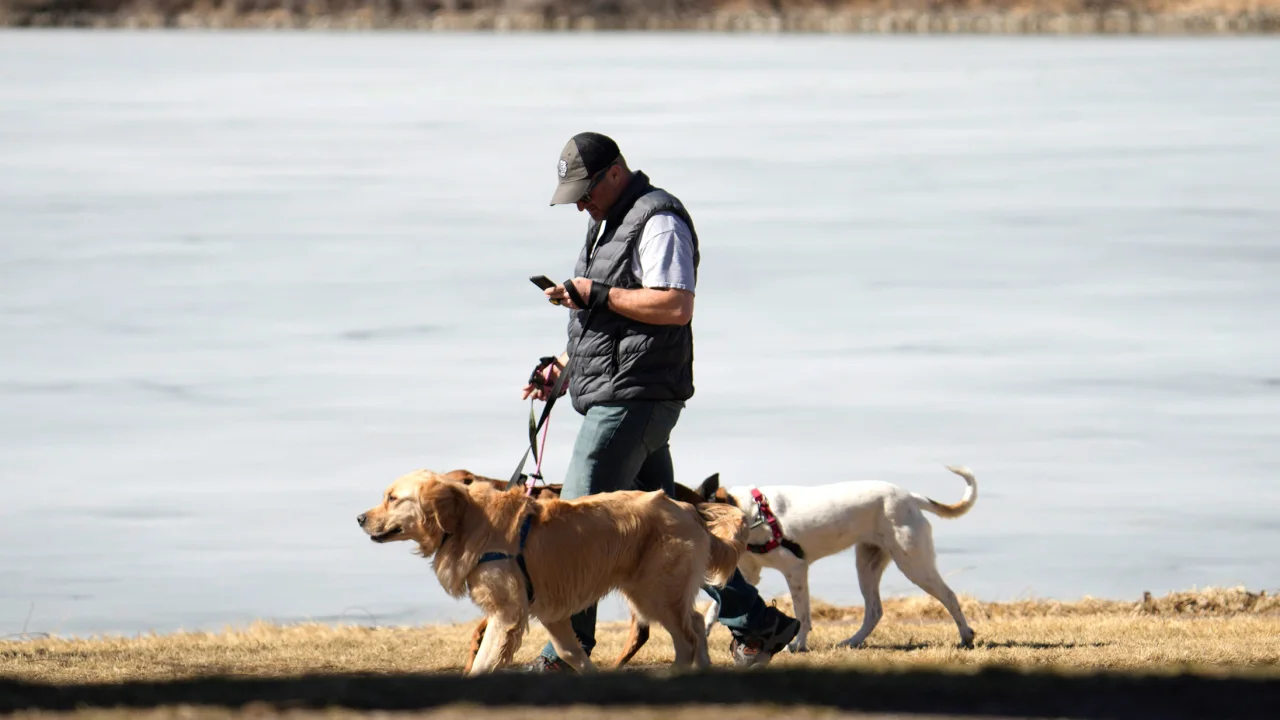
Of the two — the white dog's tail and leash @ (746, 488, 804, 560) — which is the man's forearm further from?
the white dog's tail

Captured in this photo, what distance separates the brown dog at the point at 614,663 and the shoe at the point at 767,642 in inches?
17.5

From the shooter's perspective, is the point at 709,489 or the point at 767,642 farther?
the point at 709,489

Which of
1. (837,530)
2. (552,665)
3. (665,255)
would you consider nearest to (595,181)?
(665,255)

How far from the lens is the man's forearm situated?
7090 mm

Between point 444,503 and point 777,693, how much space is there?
208cm

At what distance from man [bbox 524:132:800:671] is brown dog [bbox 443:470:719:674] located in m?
0.39

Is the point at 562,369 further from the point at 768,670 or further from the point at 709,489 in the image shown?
the point at 768,670

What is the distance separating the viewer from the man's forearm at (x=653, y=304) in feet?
23.3

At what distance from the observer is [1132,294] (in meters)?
19.7

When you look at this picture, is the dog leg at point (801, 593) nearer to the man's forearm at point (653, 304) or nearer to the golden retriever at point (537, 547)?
the golden retriever at point (537, 547)

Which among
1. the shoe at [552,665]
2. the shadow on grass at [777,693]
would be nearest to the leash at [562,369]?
the shoe at [552,665]

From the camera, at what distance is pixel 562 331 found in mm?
17656

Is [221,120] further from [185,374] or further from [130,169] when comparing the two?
[185,374]

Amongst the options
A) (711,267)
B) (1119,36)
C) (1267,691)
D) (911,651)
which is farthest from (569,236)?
(1119,36)
